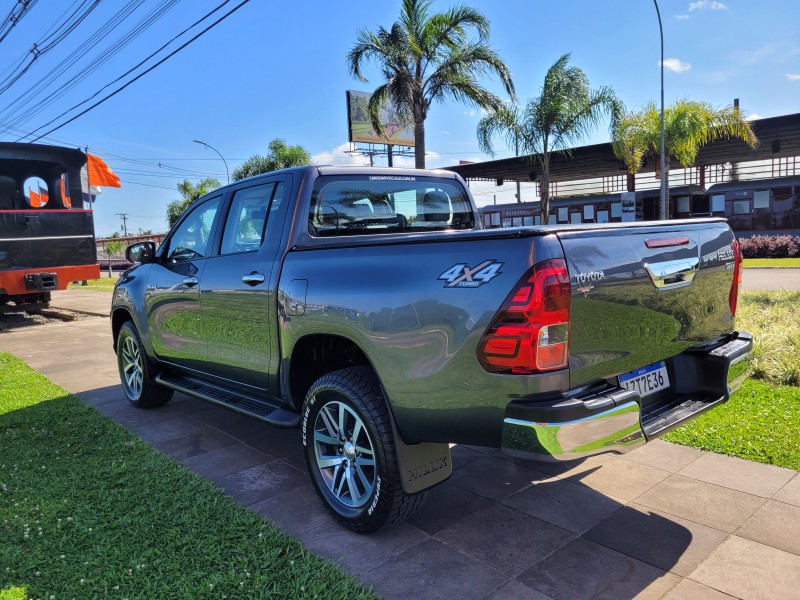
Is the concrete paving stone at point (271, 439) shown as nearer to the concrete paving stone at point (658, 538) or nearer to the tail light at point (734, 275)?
the concrete paving stone at point (658, 538)

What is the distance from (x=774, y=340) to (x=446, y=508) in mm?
4367

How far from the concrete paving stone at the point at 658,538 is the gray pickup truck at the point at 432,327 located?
59cm

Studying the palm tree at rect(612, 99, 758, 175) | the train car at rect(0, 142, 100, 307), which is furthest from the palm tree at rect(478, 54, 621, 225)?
the train car at rect(0, 142, 100, 307)

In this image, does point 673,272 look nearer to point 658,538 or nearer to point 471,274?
point 471,274

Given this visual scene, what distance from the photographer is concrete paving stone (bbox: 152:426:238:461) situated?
4.42 m

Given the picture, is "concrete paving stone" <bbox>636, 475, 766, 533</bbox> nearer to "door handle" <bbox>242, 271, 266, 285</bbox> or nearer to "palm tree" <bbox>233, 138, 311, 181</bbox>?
"door handle" <bbox>242, 271, 266, 285</bbox>

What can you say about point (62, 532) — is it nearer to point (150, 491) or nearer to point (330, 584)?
point (150, 491)

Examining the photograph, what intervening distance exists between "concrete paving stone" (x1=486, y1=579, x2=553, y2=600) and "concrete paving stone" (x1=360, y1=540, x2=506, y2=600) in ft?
0.11

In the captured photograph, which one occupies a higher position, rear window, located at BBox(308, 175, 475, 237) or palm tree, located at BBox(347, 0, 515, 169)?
palm tree, located at BBox(347, 0, 515, 169)

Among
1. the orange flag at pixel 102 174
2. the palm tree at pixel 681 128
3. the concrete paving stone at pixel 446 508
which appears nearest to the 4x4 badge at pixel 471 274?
the concrete paving stone at pixel 446 508

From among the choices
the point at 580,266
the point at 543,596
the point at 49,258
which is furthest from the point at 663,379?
the point at 49,258

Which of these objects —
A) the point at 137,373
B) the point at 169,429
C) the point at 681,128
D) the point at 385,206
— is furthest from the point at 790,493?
the point at 681,128

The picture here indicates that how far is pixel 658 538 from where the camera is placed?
2918 millimetres

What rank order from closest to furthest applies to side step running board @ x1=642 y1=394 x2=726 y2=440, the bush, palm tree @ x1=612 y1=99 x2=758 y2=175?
side step running board @ x1=642 y1=394 x2=726 y2=440, palm tree @ x1=612 y1=99 x2=758 y2=175, the bush
